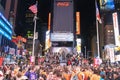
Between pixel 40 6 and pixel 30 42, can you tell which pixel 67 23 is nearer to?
pixel 40 6

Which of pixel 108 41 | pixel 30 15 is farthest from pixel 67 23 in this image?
pixel 30 15

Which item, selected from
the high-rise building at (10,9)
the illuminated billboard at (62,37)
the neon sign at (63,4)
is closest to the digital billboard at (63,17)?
the neon sign at (63,4)

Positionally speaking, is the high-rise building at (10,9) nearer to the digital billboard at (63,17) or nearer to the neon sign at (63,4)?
the digital billboard at (63,17)

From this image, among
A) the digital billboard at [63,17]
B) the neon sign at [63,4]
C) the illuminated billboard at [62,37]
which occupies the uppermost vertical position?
the neon sign at [63,4]

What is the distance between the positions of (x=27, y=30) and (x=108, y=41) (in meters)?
50.7

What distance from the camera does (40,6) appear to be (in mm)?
109312

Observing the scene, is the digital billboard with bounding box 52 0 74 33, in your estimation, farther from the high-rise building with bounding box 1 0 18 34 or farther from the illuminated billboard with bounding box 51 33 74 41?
the high-rise building with bounding box 1 0 18 34

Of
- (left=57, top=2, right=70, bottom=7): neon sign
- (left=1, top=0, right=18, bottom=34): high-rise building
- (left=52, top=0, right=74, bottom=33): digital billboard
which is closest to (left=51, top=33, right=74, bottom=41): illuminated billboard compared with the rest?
(left=52, top=0, right=74, bottom=33): digital billboard

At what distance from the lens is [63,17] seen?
3290 inches

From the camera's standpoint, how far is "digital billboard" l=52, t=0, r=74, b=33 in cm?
8244

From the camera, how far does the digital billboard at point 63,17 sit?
270 ft

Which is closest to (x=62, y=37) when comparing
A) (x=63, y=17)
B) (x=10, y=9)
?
(x=63, y=17)

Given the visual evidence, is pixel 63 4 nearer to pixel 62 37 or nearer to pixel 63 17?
pixel 63 17

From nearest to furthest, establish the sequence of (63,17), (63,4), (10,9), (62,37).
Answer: (10,9)
(62,37)
(63,17)
(63,4)
